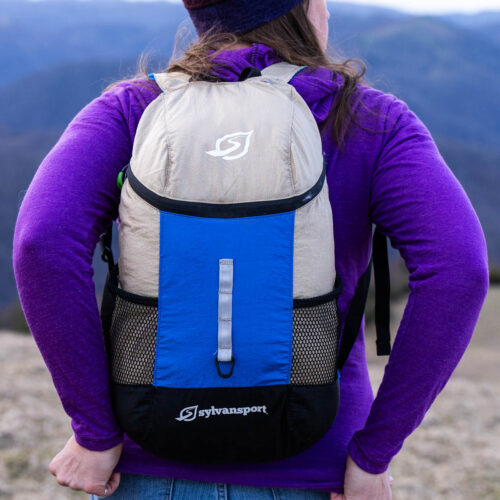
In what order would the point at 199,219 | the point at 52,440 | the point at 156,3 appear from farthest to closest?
the point at 156,3 → the point at 52,440 → the point at 199,219

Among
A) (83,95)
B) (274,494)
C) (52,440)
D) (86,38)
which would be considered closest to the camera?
(274,494)

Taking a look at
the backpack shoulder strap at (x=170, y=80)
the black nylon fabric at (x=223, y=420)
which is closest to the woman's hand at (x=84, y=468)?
the black nylon fabric at (x=223, y=420)

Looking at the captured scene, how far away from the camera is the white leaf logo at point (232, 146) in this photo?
3.55ft

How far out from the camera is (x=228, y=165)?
1.08 m

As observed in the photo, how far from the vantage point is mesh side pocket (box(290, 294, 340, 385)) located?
3.63ft

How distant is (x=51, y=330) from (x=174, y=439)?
0.29 m

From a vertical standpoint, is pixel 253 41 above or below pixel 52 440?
above

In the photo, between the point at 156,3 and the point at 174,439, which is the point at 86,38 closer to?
the point at 156,3

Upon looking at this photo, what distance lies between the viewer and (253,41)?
1.29 meters

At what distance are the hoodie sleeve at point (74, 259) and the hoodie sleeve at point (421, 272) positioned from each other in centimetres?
50

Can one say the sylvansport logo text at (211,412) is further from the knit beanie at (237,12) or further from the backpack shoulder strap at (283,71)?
the knit beanie at (237,12)

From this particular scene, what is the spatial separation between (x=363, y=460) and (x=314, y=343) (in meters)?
0.27

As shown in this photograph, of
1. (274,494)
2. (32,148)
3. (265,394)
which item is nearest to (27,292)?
(265,394)

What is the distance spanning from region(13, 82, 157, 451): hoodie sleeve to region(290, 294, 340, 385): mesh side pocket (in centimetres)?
35
